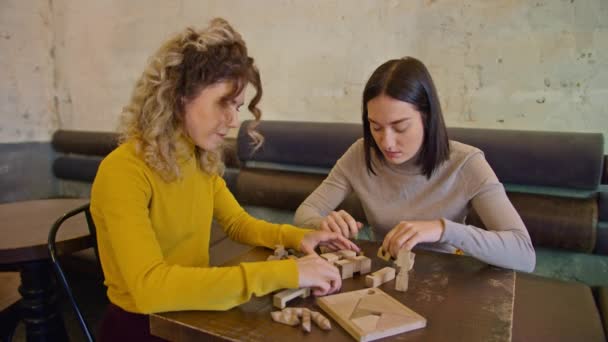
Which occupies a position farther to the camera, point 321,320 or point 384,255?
point 384,255

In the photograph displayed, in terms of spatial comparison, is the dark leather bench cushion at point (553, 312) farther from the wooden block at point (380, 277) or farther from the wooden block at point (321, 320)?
the wooden block at point (321, 320)

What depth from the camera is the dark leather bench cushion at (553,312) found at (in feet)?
4.52

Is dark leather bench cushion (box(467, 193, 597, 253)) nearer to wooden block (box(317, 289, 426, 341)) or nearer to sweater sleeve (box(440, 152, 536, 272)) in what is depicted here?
sweater sleeve (box(440, 152, 536, 272))

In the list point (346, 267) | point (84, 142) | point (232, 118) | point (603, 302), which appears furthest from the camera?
point (84, 142)

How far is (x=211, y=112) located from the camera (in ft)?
3.78

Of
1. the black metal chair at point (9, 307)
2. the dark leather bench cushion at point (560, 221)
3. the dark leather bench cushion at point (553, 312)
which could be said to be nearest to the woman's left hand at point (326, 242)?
the dark leather bench cushion at point (553, 312)

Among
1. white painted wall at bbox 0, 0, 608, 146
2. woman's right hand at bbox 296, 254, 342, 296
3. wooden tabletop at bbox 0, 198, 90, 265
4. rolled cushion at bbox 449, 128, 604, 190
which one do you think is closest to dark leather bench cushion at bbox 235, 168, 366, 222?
white painted wall at bbox 0, 0, 608, 146

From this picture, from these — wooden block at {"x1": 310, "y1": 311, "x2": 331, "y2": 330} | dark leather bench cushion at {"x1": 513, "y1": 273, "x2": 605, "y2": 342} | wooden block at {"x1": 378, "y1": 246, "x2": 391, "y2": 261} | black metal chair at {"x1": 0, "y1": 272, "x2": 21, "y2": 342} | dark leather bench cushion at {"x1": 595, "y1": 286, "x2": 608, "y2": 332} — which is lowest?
black metal chair at {"x1": 0, "y1": 272, "x2": 21, "y2": 342}

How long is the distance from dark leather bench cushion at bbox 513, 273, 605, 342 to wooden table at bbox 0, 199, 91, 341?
166 centimetres

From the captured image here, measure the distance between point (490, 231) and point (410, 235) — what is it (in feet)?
1.00

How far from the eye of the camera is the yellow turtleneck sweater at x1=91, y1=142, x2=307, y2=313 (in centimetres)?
91

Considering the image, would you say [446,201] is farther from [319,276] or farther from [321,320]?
[321,320]

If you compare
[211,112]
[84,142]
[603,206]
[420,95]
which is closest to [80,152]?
[84,142]

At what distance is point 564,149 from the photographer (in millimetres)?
1844
